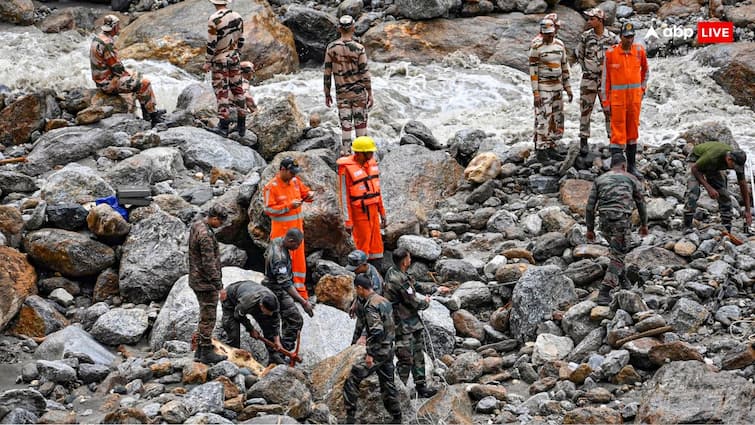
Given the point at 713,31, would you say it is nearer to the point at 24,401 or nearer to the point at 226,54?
the point at 226,54

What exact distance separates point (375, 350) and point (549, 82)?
18.7 feet

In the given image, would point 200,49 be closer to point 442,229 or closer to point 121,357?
point 442,229

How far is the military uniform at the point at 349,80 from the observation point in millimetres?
10828

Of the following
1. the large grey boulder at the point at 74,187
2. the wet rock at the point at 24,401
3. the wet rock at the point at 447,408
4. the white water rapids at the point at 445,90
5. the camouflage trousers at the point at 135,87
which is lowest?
the white water rapids at the point at 445,90

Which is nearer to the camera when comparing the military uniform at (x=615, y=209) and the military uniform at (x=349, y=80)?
the military uniform at (x=615, y=209)

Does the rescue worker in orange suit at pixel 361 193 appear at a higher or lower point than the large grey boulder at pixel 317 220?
higher

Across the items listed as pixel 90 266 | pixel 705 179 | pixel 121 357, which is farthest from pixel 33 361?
pixel 705 179

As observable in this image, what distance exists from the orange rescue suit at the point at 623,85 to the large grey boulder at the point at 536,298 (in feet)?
7.17

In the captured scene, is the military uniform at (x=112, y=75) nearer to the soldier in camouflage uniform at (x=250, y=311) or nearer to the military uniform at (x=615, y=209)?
the soldier in camouflage uniform at (x=250, y=311)

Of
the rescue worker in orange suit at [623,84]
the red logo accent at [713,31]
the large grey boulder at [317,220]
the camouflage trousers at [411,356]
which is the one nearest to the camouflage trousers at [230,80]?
the large grey boulder at [317,220]

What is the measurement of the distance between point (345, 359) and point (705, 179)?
14.7ft

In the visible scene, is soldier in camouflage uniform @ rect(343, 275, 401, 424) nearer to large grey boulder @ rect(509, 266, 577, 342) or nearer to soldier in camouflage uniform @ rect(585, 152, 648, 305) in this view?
large grey boulder @ rect(509, 266, 577, 342)

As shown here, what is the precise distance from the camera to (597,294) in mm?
8594

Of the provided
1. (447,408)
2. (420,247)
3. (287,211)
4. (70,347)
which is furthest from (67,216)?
(447,408)
